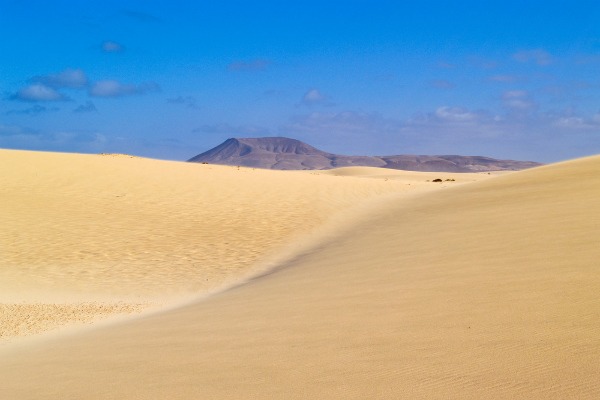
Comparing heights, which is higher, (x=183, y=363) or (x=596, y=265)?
(x=596, y=265)

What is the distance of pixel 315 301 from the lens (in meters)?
5.39

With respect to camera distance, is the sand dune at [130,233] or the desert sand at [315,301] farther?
the sand dune at [130,233]

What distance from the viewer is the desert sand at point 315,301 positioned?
123 inches

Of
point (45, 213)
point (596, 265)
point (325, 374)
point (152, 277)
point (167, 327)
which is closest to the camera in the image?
point (325, 374)

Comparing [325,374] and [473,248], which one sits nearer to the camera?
[325,374]

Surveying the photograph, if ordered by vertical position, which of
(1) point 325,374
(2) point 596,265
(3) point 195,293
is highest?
(2) point 596,265

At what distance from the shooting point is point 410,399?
276 centimetres

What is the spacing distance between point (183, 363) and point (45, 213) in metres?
11.9

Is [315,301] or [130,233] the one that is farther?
[130,233]

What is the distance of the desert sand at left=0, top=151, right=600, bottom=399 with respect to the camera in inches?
123

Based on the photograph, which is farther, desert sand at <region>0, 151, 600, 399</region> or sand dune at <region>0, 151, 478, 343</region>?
sand dune at <region>0, 151, 478, 343</region>

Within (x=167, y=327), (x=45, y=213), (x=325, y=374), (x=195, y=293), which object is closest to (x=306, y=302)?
(x=167, y=327)

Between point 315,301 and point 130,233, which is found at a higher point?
point 315,301

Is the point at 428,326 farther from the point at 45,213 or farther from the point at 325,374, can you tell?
the point at 45,213
